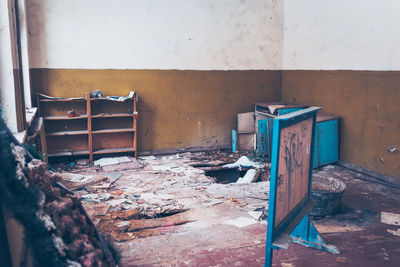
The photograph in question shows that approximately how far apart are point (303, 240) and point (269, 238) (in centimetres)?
102

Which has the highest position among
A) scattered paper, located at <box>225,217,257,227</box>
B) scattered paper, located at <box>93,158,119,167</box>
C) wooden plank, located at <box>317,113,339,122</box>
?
wooden plank, located at <box>317,113,339,122</box>

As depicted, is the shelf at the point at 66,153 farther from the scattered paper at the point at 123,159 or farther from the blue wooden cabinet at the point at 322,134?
the blue wooden cabinet at the point at 322,134

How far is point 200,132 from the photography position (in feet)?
23.4

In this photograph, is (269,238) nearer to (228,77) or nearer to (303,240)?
(303,240)

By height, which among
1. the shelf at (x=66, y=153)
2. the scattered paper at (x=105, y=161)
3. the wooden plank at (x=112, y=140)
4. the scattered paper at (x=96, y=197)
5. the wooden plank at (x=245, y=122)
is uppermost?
the wooden plank at (x=245, y=122)

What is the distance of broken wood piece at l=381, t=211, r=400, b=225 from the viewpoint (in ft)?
12.1

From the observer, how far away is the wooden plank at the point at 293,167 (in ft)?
7.73

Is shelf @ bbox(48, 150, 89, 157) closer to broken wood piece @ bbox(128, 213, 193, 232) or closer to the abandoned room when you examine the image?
the abandoned room

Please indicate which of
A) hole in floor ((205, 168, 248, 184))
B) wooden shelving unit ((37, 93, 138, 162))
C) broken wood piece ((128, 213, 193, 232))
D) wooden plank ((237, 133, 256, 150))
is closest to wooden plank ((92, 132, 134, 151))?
wooden shelving unit ((37, 93, 138, 162))

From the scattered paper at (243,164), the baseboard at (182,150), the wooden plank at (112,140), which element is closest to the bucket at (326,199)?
the scattered paper at (243,164)

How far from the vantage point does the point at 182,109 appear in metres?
6.93

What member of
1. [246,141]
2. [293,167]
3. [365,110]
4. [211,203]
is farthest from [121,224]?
[365,110]

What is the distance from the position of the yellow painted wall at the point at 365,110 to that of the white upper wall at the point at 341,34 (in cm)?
17

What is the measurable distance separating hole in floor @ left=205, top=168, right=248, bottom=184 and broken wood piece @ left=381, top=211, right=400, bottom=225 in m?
2.47
